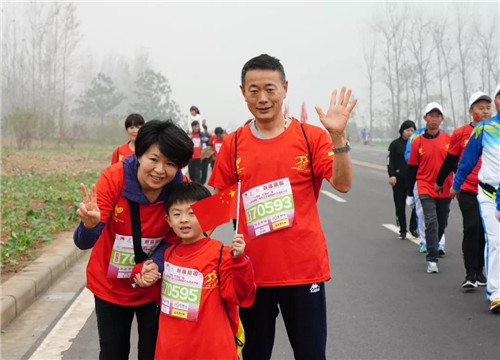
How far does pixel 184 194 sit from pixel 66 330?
8.74ft

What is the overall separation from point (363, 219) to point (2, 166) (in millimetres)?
12874

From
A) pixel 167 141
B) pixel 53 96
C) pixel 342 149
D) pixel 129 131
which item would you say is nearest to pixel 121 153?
pixel 129 131

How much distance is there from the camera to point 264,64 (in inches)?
128

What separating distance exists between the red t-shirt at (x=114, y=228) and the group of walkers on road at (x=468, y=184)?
8.60 feet

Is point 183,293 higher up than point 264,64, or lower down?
lower down

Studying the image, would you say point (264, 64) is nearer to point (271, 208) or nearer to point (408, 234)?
point (271, 208)

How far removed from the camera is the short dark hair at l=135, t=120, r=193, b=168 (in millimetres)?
3148

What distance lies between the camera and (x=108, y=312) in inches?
132

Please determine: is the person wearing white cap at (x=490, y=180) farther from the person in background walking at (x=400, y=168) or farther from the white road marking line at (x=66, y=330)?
the person in background walking at (x=400, y=168)

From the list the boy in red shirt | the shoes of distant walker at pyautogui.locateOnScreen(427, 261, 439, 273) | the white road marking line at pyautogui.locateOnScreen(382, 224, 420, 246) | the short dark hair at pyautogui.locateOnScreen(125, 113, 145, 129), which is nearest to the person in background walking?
the white road marking line at pyautogui.locateOnScreen(382, 224, 420, 246)

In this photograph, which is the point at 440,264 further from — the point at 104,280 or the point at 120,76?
the point at 120,76

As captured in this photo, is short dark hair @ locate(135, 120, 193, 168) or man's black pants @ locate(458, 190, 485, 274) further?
man's black pants @ locate(458, 190, 485, 274)

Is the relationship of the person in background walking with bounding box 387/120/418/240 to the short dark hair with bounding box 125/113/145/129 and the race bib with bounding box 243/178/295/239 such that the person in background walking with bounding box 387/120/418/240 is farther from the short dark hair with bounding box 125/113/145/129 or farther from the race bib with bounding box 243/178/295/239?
the race bib with bounding box 243/178/295/239

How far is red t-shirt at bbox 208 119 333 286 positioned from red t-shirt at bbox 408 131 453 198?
5.02 meters
